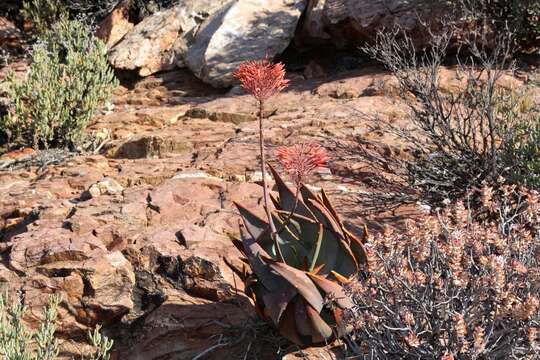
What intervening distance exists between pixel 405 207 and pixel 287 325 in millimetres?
2024

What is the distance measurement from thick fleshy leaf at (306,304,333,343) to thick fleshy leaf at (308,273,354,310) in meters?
0.10

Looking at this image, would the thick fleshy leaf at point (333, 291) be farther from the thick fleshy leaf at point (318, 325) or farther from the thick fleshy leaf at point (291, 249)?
the thick fleshy leaf at point (291, 249)

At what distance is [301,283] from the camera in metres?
3.13

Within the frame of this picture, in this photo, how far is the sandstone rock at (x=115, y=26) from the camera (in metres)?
10.3

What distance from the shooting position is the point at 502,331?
2.63 m

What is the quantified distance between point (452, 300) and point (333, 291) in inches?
22.7

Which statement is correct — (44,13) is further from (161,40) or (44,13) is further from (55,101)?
(55,101)

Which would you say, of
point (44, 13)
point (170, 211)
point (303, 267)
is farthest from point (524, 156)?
point (44, 13)

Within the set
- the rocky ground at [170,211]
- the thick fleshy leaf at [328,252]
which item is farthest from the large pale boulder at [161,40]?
the thick fleshy leaf at [328,252]

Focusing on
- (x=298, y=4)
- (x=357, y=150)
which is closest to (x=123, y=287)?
(x=357, y=150)

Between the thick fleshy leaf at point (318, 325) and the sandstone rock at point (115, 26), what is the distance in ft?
25.4

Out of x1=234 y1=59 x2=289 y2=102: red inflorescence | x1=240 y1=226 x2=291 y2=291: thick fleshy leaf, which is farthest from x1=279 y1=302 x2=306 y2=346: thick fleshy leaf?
x1=234 y1=59 x2=289 y2=102: red inflorescence

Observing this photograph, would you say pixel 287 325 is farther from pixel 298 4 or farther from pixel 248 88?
pixel 298 4

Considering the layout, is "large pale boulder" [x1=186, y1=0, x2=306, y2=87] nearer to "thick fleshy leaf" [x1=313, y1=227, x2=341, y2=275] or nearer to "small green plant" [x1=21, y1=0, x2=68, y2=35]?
"small green plant" [x1=21, y1=0, x2=68, y2=35]
